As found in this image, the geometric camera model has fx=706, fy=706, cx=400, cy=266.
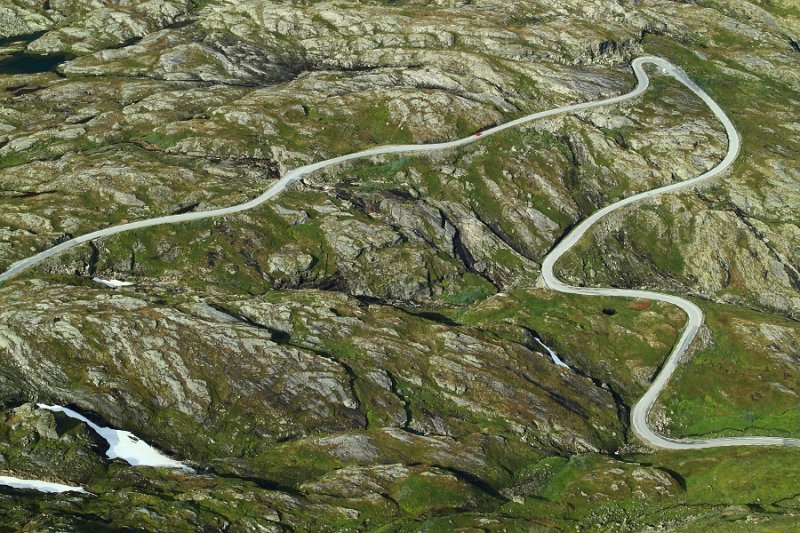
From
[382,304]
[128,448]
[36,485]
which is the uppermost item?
[36,485]

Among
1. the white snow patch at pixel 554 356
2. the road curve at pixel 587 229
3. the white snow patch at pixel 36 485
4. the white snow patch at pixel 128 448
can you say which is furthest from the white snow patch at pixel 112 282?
the white snow patch at pixel 554 356

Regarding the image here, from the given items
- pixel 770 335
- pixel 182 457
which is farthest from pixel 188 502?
pixel 770 335

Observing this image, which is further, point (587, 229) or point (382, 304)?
point (587, 229)

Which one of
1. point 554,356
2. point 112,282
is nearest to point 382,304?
point 554,356

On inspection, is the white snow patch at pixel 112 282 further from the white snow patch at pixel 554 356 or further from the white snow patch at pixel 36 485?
the white snow patch at pixel 554 356

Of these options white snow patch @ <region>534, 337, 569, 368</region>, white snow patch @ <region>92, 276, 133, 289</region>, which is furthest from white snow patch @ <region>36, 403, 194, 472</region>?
white snow patch @ <region>534, 337, 569, 368</region>

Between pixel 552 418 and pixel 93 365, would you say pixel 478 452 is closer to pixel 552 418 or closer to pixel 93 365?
pixel 552 418

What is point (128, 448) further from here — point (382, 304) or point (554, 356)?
point (554, 356)

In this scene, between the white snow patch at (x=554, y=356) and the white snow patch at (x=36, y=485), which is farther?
the white snow patch at (x=554, y=356)
